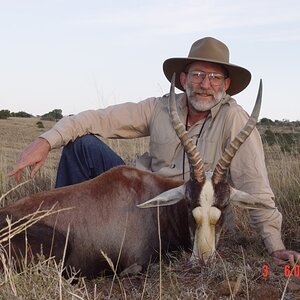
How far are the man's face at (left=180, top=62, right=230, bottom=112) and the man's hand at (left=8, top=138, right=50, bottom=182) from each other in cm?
153

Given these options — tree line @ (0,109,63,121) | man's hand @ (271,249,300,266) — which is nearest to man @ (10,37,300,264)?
man's hand @ (271,249,300,266)

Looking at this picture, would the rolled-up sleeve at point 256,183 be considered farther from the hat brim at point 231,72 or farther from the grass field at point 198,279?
the hat brim at point 231,72

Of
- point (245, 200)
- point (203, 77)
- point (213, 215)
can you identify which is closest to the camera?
point (213, 215)

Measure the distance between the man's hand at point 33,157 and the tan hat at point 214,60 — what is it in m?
1.63

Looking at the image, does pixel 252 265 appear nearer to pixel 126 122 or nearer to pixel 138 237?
pixel 138 237

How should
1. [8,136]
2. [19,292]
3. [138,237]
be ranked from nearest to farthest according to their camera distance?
[19,292], [138,237], [8,136]

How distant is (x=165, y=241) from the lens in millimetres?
5543

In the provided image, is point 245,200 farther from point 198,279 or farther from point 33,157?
point 33,157

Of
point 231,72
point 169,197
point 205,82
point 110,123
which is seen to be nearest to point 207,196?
point 169,197

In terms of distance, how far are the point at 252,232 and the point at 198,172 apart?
173cm

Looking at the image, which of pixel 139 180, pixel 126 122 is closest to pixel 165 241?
pixel 139 180

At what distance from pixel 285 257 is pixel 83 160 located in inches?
96.9

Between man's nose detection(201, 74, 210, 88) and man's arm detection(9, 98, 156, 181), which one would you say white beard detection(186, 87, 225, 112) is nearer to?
man's nose detection(201, 74, 210, 88)

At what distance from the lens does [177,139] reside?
20.5ft
